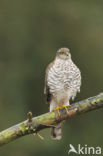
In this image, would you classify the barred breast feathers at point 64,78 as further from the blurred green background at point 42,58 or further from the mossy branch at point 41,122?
the blurred green background at point 42,58

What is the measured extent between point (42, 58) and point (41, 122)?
563 centimetres

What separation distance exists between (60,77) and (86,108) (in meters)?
0.97

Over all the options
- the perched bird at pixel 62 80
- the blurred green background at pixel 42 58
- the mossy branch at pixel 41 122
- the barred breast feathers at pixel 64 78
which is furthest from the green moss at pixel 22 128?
the blurred green background at pixel 42 58

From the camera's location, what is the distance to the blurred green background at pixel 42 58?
32.6 feet

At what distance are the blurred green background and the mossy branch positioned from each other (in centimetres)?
476

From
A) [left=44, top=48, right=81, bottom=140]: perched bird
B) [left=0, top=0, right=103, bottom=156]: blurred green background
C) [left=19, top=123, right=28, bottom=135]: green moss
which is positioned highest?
[left=0, top=0, right=103, bottom=156]: blurred green background

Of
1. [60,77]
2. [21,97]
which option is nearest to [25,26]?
[21,97]

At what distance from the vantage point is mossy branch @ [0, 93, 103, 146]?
Answer: 4.74 meters

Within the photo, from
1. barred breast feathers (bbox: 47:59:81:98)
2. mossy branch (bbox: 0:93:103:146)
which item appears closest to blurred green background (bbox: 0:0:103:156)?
barred breast feathers (bbox: 47:59:81:98)

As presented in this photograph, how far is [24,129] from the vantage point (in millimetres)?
4746

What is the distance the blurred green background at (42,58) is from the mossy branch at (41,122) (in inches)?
187

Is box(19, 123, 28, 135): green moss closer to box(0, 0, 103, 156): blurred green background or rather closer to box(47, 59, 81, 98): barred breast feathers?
box(47, 59, 81, 98): barred breast feathers

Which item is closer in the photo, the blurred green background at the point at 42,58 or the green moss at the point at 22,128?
the green moss at the point at 22,128

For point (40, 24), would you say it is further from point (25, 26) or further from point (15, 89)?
point (15, 89)
